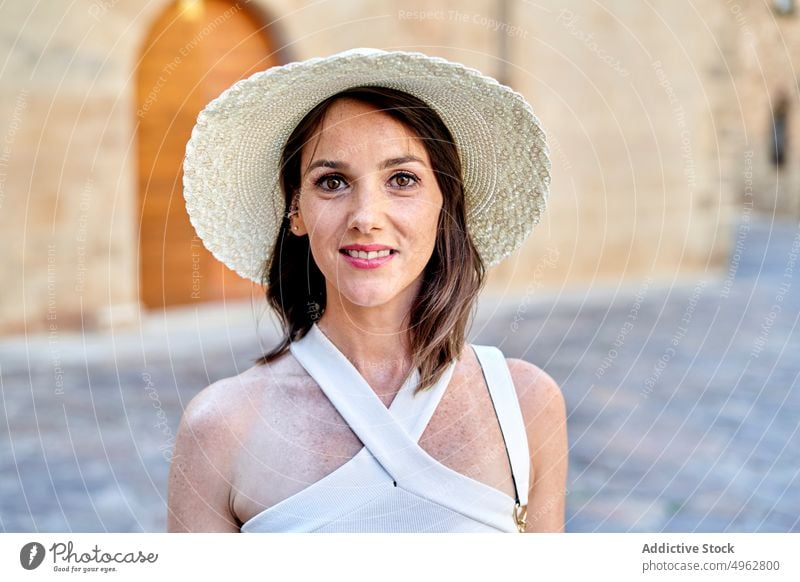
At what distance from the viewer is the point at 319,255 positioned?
92 centimetres

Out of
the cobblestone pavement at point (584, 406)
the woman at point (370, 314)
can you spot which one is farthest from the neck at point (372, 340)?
the cobblestone pavement at point (584, 406)

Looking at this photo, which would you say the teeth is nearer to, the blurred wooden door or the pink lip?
the pink lip

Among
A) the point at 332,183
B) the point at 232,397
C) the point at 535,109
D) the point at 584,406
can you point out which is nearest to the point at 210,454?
the point at 232,397

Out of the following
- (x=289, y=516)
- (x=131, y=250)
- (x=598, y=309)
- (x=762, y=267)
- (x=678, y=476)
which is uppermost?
(x=762, y=267)

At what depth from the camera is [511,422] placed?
3.13ft

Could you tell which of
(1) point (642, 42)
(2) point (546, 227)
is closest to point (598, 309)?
(2) point (546, 227)

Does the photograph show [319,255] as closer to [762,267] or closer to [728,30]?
[728,30]

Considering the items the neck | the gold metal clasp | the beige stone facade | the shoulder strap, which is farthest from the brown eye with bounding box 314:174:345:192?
the beige stone facade

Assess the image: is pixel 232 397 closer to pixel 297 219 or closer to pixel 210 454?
pixel 210 454

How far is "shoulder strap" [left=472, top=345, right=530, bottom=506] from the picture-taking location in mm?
950

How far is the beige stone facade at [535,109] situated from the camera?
3.22 metres
